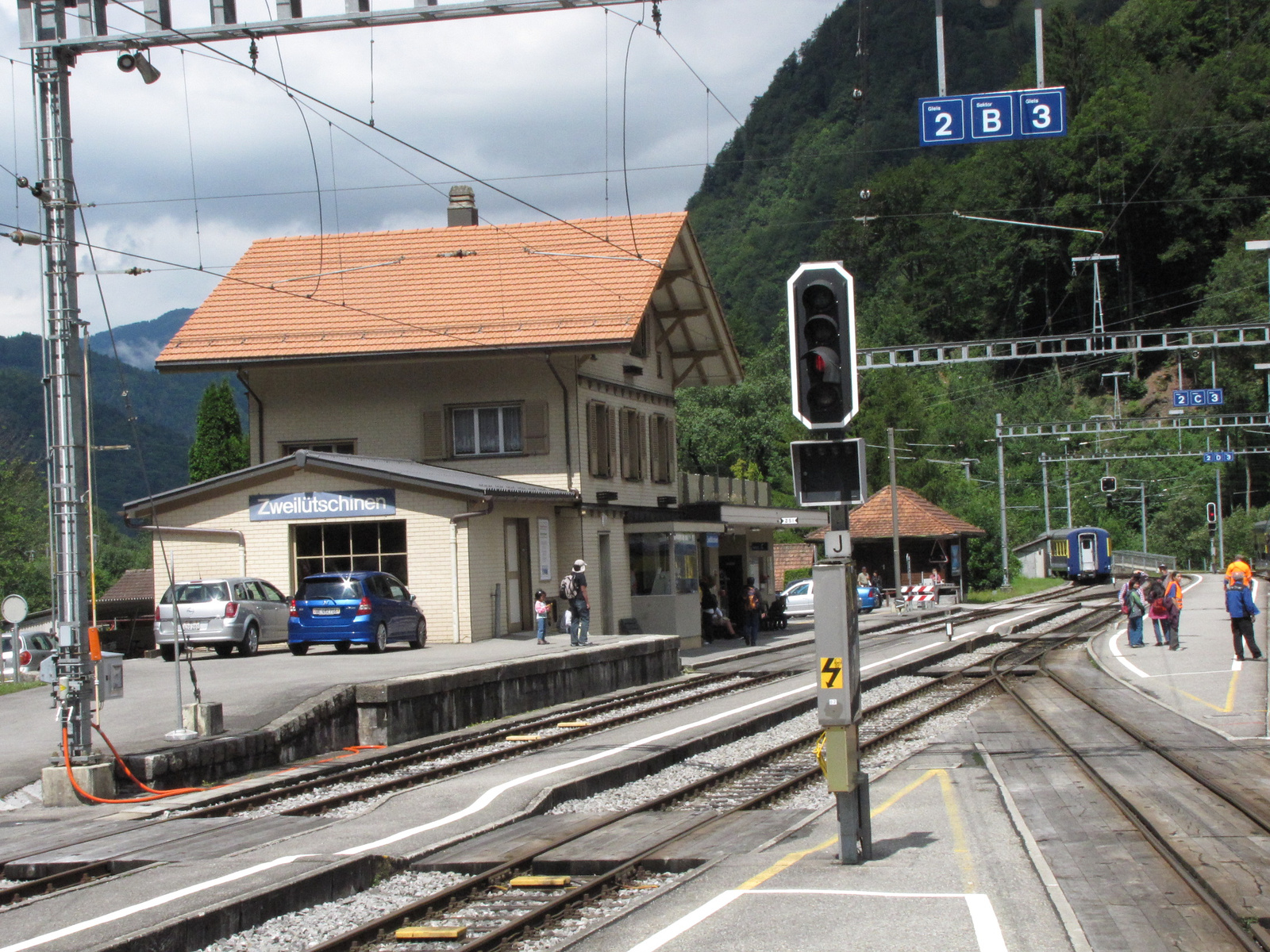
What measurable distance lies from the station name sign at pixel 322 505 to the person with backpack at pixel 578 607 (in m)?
3.87

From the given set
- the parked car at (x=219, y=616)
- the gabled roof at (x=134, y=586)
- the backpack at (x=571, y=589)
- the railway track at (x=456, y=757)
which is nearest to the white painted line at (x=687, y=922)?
the railway track at (x=456, y=757)

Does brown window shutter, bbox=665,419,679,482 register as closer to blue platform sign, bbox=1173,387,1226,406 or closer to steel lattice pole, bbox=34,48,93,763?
blue platform sign, bbox=1173,387,1226,406

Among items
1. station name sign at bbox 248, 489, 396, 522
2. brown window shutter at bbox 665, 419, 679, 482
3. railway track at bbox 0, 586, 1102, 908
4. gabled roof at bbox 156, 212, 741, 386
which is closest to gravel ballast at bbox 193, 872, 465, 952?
railway track at bbox 0, 586, 1102, 908

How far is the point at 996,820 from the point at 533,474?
887 inches

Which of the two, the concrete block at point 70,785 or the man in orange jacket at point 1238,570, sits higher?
the man in orange jacket at point 1238,570

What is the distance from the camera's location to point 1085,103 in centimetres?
7162

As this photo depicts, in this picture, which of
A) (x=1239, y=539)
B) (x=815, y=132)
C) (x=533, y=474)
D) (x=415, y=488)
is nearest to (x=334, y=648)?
(x=415, y=488)

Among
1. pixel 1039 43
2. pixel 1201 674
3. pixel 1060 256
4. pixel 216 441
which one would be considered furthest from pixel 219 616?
pixel 1060 256

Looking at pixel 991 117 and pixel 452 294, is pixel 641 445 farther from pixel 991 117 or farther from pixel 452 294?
pixel 991 117

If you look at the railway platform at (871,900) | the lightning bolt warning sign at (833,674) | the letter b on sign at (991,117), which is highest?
the letter b on sign at (991,117)

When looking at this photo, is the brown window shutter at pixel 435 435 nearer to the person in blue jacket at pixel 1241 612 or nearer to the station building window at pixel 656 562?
the station building window at pixel 656 562

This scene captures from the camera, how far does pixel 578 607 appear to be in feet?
87.0

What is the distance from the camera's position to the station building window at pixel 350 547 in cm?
2848

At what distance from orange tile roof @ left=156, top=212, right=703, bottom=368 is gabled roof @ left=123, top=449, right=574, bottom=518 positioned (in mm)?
3756
